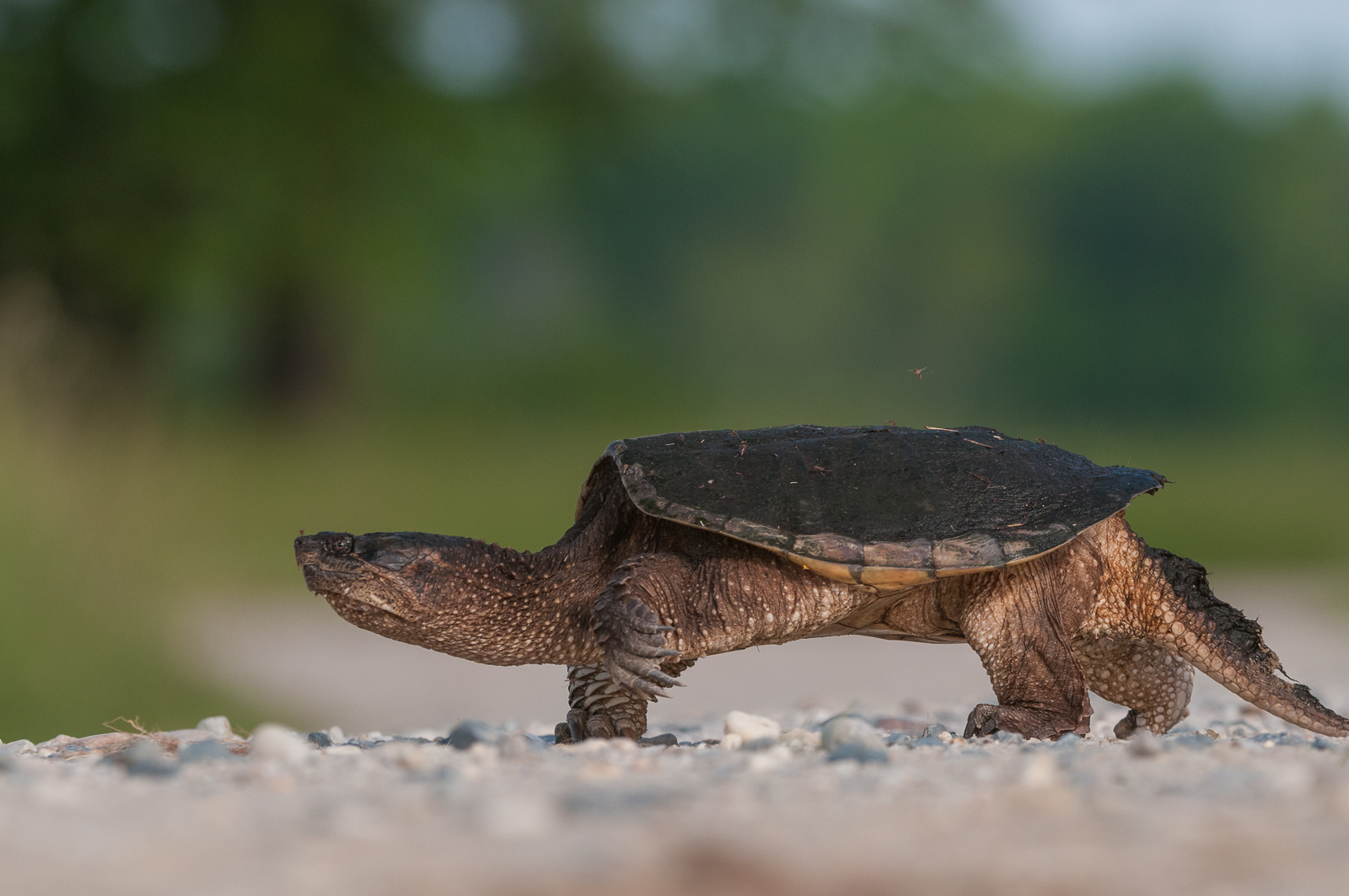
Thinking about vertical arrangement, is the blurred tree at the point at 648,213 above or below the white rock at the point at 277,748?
above

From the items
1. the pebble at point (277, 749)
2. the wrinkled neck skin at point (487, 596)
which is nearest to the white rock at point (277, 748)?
the pebble at point (277, 749)

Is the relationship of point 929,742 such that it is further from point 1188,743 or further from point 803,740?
point 1188,743

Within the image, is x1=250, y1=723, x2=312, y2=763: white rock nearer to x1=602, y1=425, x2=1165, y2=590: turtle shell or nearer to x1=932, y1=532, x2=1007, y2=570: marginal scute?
x1=602, y1=425, x2=1165, y2=590: turtle shell

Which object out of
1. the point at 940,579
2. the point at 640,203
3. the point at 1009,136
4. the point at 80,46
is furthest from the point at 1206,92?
the point at 940,579

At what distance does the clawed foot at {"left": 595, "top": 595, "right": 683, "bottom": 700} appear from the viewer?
2957 mm

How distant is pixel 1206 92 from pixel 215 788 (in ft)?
129

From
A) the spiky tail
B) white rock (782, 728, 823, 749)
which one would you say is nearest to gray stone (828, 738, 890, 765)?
white rock (782, 728, 823, 749)

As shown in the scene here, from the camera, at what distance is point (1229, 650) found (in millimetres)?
3365

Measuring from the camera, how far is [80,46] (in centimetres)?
1559

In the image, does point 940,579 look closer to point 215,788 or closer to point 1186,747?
point 1186,747

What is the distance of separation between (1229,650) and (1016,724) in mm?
645

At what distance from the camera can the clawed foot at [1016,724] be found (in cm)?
312

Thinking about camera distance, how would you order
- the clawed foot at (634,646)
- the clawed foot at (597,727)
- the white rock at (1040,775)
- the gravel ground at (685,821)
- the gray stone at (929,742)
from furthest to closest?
the clawed foot at (597,727) → the clawed foot at (634,646) → the gray stone at (929,742) → the white rock at (1040,775) → the gravel ground at (685,821)

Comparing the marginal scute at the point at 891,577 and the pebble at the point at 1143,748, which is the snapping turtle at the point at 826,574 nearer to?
the marginal scute at the point at 891,577
